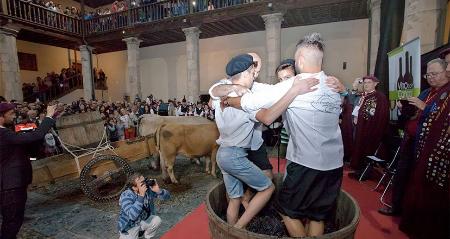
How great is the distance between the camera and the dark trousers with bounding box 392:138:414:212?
327 cm

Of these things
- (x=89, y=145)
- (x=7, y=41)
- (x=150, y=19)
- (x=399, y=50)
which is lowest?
(x=89, y=145)

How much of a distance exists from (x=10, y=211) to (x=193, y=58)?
39.6 feet

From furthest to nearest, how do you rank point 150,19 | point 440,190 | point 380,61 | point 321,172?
1. point 150,19
2. point 380,61
3. point 440,190
4. point 321,172

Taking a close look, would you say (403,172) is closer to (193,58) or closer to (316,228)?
(316,228)

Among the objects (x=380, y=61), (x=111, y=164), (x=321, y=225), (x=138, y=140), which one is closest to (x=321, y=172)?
(x=321, y=225)

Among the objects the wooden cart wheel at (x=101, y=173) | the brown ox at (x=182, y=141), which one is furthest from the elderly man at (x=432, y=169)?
the wooden cart wheel at (x=101, y=173)

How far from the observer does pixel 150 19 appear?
15.6 meters

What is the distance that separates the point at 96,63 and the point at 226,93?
24.0m

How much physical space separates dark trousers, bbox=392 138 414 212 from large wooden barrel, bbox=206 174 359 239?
1.73 metres

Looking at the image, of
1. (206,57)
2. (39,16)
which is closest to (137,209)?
(206,57)

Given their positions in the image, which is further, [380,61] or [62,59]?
[62,59]

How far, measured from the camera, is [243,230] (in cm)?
152

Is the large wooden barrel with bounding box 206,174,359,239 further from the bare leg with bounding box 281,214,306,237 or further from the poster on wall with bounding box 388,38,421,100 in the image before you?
the poster on wall with bounding box 388,38,421,100

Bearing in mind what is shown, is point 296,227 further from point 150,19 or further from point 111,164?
point 150,19
